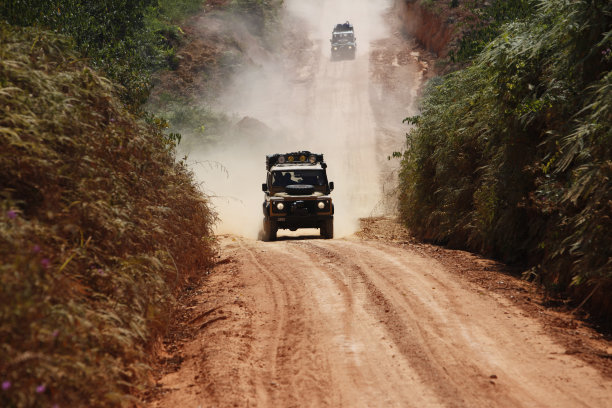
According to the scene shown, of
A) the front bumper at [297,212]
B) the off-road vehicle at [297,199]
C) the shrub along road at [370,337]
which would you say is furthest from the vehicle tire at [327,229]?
the shrub along road at [370,337]

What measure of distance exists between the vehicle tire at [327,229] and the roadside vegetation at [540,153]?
9.72ft

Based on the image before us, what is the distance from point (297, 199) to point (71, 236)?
1138 centimetres

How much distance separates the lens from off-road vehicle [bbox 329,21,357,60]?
5041cm

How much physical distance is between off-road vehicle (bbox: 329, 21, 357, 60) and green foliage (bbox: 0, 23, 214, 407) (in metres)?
44.0

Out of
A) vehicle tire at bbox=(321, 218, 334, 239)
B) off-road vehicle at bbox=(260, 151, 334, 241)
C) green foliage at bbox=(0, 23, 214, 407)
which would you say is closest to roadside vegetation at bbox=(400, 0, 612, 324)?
vehicle tire at bbox=(321, 218, 334, 239)

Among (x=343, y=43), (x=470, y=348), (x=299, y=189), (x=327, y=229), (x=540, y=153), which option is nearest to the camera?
(x=470, y=348)

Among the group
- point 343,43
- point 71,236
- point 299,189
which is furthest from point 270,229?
point 343,43

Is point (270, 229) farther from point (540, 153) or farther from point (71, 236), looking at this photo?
point (71, 236)

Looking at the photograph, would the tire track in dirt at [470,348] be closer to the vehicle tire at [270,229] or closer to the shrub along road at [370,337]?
the shrub along road at [370,337]

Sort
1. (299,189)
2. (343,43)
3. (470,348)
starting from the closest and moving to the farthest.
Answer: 1. (470,348)
2. (299,189)
3. (343,43)

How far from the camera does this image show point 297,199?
16.9 meters

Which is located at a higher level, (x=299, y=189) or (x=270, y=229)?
(x=299, y=189)

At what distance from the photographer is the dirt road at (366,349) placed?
18.8 ft

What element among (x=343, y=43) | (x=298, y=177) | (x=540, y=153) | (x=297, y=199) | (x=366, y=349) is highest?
(x=343, y=43)
